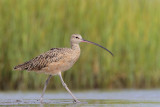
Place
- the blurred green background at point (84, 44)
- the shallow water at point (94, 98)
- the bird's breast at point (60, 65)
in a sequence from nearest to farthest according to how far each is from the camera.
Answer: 1. the shallow water at point (94, 98)
2. the bird's breast at point (60, 65)
3. the blurred green background at point (84, 44)

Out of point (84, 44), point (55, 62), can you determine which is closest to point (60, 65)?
point (55, 62)

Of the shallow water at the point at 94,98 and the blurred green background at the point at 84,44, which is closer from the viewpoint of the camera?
the shallow water at the point at 94,98

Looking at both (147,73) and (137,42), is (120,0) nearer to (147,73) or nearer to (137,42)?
(137,42)

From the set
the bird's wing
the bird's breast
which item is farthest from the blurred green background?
the bird's breast

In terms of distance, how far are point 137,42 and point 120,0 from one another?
1.34m

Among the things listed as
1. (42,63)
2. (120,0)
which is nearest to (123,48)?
(120,0)

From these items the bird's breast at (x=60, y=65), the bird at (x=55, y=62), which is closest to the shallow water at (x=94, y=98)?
the bird at (x=55, y=62)

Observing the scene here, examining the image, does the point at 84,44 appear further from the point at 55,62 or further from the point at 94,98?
the point at 55,62

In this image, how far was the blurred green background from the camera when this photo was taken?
13.2 m

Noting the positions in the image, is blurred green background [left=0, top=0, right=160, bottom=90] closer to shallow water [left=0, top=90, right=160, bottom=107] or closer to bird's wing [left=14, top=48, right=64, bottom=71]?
shallow water [left=0, top=90, right=160, bottom=107]

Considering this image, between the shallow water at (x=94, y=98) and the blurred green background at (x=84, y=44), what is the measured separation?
703 millimetres

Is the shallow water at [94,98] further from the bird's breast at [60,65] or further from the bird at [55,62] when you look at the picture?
the bird's breast at [60,65]

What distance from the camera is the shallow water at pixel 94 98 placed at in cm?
1017

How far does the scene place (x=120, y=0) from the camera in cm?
1448
